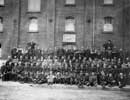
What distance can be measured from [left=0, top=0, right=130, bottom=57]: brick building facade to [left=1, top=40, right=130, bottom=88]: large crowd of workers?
4.81m

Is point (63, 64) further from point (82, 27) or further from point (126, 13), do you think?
point (126, 13)

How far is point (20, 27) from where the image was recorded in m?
26.8

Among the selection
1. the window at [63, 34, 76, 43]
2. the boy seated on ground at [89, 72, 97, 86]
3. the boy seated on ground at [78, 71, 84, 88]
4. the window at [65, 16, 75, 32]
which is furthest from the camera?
the window at [65, 16, 75, 32]

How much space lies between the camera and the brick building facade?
2559 cm

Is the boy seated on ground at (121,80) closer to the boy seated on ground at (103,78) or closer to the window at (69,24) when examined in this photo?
the boy seated on ground at (103,78)

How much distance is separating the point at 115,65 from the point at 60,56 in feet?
17.1

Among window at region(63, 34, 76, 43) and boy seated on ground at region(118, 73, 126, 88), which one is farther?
window at region(63, 34, 76, 43)

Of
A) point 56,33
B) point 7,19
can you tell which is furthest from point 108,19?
point 7,19

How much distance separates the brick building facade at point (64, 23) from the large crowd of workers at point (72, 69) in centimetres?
481

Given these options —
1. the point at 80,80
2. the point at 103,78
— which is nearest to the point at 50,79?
the point at 80,80

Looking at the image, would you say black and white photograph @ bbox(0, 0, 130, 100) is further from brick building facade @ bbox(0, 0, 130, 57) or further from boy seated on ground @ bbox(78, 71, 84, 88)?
boy seated on ground @ bbox(78, 71, 84, 88)

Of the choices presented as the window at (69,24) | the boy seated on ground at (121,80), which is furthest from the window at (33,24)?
the boy seated on ground at (121,80)

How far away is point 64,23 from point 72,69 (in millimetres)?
8502

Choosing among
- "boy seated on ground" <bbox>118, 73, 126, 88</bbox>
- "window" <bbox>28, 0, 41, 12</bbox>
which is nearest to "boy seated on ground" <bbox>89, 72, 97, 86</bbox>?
"boy seated on ground" <bbox>118, 73, 126, 88</bbox>
